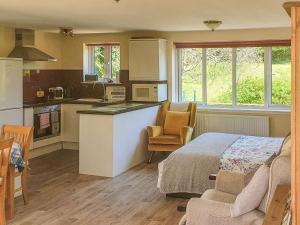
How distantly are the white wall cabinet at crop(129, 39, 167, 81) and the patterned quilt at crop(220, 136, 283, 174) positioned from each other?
240 cm

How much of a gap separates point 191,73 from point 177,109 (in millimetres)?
895

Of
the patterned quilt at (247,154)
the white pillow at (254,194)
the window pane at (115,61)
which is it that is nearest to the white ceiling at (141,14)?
the window pane at (115,61)

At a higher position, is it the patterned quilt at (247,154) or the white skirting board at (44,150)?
the patterned quilt at (247,154)

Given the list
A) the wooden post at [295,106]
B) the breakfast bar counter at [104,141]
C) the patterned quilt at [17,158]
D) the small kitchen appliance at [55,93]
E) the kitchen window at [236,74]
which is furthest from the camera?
the small kitchen appliance at [55,93]

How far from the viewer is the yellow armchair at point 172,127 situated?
6609 millimetres

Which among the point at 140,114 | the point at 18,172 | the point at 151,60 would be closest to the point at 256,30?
the point at 151,60

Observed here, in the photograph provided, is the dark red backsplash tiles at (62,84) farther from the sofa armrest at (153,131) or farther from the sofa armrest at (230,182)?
the sofa armrest at (230,182)

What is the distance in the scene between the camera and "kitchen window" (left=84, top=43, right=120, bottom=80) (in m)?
8.20

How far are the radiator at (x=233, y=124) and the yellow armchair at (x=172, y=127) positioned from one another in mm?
466

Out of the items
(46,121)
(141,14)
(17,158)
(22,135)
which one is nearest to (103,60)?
(46,121)

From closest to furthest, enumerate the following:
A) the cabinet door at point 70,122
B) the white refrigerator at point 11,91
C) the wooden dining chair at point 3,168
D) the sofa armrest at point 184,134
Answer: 1. the wooden dining chair at point 3,168
2. the white refrigerator at point 11,91
3. the sofa armrest at point 184,134
4. the cabinet door at point 70,122

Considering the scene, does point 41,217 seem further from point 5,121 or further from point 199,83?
point 199,83

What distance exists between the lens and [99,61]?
27.5 ft

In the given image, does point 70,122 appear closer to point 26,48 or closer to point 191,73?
point 26,48
